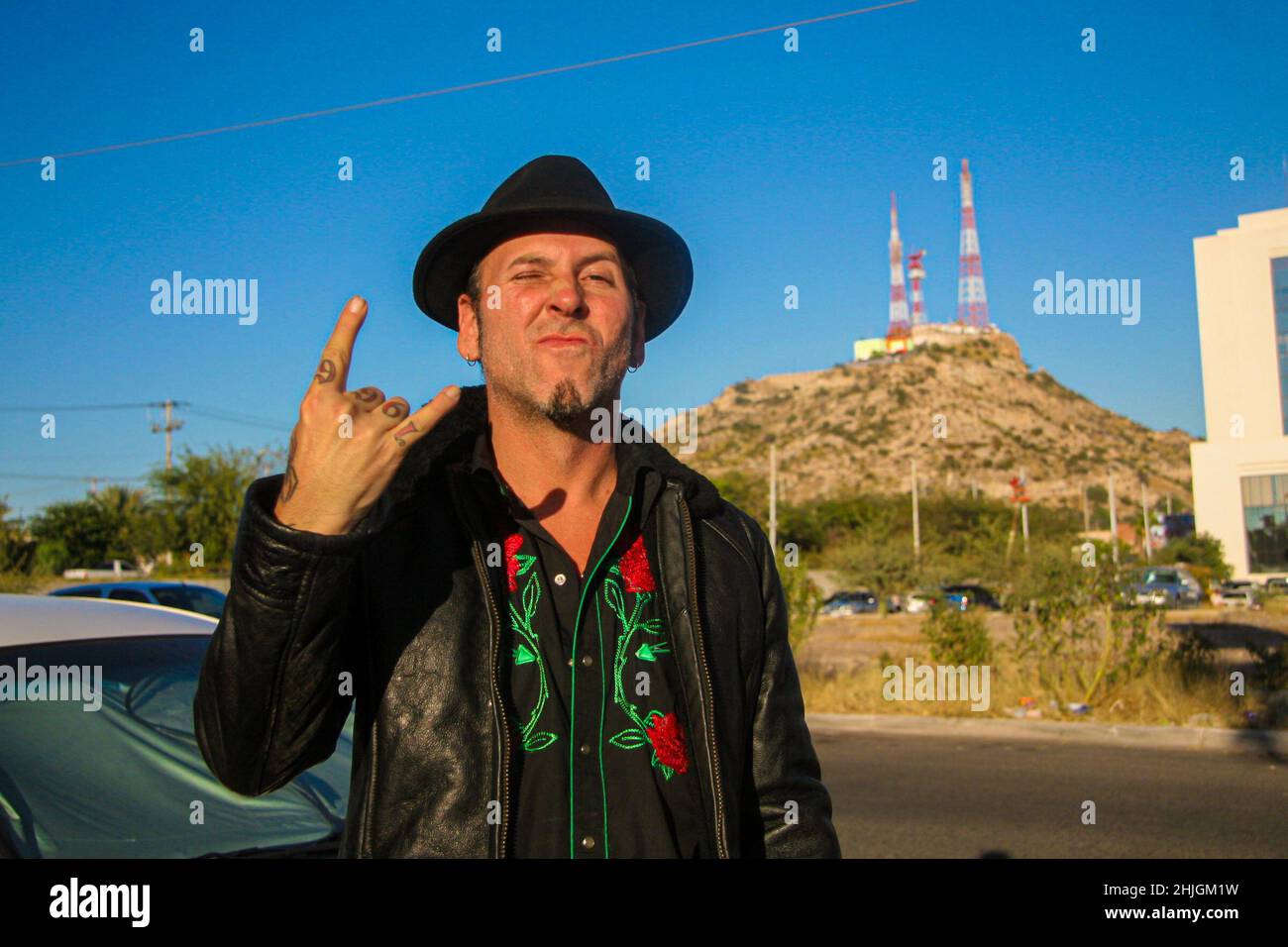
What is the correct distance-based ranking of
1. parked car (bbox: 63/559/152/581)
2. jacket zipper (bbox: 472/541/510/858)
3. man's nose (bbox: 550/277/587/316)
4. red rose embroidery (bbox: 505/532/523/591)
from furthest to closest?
parked car (bbox: 63/559/152/581)
man's nose (bbox: 550/277/587/316)
red rose embroidery (bbox: 505/532/523/591)
jacket zipper (bbox: 472/541/510/858)

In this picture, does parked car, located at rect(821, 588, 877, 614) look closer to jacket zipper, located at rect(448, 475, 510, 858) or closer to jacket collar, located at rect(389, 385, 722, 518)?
jacket collar, located at rect(389, 385, 722, 518)

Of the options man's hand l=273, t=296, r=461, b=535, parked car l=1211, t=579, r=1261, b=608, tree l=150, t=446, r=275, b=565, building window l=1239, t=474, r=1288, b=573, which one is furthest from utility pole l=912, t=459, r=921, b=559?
man's hand l=273, t=296, r=461, b=535

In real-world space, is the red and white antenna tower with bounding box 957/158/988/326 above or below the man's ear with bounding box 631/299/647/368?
above

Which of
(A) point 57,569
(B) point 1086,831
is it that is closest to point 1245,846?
(B) point 1086,831

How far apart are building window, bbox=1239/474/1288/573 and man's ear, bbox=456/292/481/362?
5195 centimetres

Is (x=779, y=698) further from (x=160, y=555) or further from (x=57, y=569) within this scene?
(x=57, y=569)

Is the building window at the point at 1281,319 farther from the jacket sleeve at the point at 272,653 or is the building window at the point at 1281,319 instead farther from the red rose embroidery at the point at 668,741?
the jacket sleeve at the point at 272,653

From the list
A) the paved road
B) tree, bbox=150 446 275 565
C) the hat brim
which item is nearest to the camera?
the hat brim

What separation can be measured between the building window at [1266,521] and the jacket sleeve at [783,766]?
170 ft

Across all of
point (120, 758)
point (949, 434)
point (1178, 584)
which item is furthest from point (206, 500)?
point (949, 434)

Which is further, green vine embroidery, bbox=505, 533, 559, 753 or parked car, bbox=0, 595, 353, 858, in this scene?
parked car, bbox=0, 595, 353, 858

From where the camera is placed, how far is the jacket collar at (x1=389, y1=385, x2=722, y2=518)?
222cm

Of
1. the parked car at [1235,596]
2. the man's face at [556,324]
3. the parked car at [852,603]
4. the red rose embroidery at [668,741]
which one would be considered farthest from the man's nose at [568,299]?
the parked car at [852,603]
